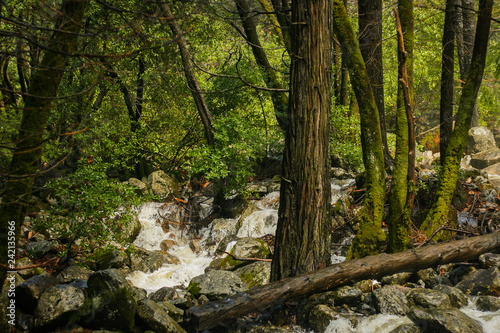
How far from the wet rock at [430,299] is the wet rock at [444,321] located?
0.96 ft

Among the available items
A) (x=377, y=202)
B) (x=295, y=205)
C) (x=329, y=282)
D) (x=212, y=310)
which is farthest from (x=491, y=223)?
(x=212, y=310)

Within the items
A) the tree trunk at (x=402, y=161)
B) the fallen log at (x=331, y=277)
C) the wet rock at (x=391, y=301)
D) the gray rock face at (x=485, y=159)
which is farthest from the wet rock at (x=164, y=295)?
the gray rock face at (x=485, y=159)

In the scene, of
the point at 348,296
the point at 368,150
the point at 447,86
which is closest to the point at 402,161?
the point at 368,150

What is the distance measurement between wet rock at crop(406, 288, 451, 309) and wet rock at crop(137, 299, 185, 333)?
2858 millimetres

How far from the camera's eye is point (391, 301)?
452 cm

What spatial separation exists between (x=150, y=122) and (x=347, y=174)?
667 cm

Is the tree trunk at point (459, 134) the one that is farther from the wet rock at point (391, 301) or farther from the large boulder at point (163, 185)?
the large boulder at point (163, 185)

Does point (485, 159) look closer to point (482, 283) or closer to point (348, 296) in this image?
point (482, 283)

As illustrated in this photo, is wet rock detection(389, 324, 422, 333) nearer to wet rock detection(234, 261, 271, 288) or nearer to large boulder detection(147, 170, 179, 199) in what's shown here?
wet rock detection(234, 261, 271, 288)

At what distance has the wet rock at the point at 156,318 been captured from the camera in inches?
174

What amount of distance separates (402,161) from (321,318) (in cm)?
283

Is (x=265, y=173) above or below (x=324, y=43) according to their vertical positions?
below

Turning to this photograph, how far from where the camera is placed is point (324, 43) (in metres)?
4.39

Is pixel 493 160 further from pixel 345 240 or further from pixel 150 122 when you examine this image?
pixel 150 122
